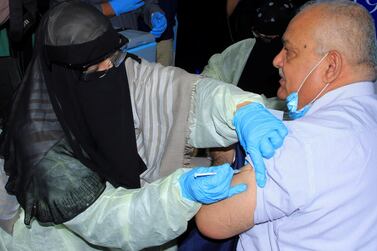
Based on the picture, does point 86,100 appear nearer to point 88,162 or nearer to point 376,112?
point 88,162

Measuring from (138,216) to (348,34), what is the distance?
2.60 feet

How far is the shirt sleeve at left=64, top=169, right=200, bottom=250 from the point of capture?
1.19 m

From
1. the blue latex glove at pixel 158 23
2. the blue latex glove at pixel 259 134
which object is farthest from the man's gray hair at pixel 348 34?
the blue latex glove at pixel 158 23

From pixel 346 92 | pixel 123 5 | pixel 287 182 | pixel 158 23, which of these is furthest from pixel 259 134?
pixel 158 23

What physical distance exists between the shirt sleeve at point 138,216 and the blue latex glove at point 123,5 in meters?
1.94

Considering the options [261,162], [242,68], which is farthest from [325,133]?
[242,68]

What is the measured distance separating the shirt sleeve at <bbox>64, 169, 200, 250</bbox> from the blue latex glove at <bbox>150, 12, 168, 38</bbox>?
7.16ft

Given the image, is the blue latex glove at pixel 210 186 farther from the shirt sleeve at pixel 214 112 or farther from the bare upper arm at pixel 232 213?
the shirt sleeve at pixel 214 112

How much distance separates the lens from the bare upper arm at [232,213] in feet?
3.85

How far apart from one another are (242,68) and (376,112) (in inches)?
60.1

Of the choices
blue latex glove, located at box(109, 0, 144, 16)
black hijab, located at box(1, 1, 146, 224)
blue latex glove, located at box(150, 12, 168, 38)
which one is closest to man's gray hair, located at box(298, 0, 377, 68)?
black hijab, located at box(1, 1, 146, 224)

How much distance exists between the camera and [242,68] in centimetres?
271

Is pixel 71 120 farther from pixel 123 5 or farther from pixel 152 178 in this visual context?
pixel 123 5

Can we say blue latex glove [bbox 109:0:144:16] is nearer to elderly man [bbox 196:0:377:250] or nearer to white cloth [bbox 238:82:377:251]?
elderly man [bbox 196:0:377:250]
